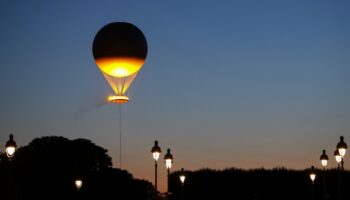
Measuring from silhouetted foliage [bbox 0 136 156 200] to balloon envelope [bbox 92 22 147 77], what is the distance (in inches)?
1637

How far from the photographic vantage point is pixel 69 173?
Answer: 3206 inches

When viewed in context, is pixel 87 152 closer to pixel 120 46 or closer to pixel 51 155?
pixel 51 155

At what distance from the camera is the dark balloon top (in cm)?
3297

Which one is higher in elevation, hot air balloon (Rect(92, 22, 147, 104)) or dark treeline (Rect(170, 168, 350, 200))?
hot air balloon (Rect(92, 22, 147, 104))

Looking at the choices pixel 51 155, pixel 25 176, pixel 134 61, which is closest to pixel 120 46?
pixel 134 61

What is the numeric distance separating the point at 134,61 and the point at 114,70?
953mm

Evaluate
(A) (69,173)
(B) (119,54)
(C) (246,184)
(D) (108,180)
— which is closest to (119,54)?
(B) (119,54)

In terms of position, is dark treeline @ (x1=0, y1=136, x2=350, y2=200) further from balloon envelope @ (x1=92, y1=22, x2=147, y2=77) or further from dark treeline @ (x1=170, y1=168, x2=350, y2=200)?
balloon envelope @ (x1=92, y1=22, x2=147, y2=77)

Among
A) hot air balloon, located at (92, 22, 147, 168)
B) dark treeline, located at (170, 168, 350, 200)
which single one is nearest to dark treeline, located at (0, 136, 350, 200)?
dark treeline, located at (170, 168, 350, 200)

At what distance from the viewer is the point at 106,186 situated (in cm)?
8538

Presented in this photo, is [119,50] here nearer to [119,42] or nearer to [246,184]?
[119,42]

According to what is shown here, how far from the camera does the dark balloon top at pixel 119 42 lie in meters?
33.0

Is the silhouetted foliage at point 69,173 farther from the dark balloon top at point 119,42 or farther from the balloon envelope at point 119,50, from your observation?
the balloon envelope at point 119,50

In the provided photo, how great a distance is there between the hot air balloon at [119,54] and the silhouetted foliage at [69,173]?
1629 inches
